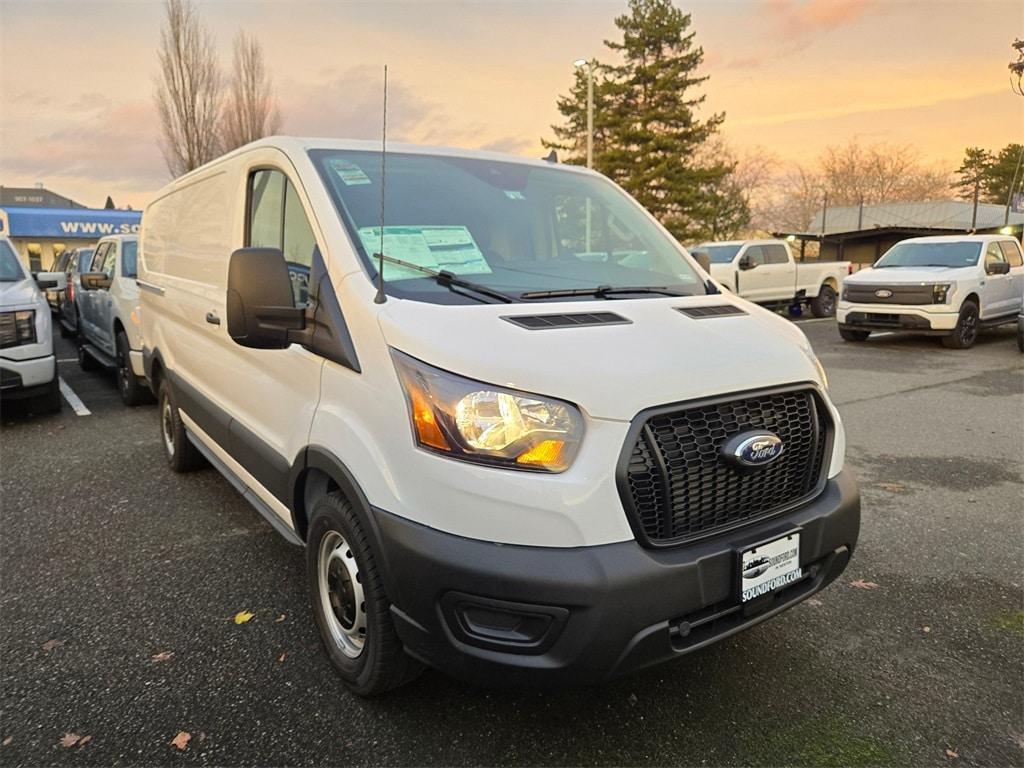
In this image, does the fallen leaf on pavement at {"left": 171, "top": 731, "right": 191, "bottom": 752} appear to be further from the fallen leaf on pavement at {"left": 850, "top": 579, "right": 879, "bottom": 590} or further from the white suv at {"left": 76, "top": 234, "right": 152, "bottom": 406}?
the white suv at {"left": 76, "top": 234, "right": 152, "bottom": 406}

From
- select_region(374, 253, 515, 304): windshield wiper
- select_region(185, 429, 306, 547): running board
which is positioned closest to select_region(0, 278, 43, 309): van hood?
select_region(185, 429, 306, 547): running board

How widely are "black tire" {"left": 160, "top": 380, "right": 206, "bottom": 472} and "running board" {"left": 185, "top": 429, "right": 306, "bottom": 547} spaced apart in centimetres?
25

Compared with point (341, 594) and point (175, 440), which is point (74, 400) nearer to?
point (175, 440)

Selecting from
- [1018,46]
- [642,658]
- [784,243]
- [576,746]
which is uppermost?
[1018,46]

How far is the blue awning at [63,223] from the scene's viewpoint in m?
29.1

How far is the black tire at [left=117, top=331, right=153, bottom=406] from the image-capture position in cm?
697

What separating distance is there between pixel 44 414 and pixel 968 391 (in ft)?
34.0

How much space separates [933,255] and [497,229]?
12041 millimetres

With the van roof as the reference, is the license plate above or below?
below

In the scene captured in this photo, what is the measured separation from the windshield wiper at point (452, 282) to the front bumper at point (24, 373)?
528 cm

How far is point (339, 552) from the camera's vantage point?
2.40 meters

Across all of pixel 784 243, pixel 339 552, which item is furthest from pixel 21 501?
pixel 784 243

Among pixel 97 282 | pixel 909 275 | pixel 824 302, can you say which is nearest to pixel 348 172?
pixel 97 282

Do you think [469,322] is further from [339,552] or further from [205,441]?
[205,441]
